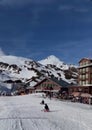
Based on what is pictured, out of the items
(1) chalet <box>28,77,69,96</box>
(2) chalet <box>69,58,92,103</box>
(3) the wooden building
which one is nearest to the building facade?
(2) chalet <box>69,58,92,103</box>

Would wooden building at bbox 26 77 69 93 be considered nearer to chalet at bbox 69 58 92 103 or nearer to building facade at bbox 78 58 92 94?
chalet at bbox 69 58 92 103

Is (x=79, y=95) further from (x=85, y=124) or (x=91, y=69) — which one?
(x=85, y=124)

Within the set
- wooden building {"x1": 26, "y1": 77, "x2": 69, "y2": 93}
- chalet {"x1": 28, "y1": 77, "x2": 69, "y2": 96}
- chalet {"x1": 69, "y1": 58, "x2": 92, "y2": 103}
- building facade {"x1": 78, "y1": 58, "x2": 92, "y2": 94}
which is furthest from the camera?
wooden building {"x1": 26, "y1": 77, "x2": 69, "y2": 93}

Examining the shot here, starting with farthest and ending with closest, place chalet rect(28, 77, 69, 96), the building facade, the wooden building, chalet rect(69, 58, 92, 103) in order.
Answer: the wooden building → chalet rect(28, 77, 69, 96) → the building facade → chalet rect(69, 58, 92, 103)

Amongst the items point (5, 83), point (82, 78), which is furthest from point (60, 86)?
point (5, 83)

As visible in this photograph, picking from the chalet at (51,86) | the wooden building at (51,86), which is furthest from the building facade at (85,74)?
the wooden building at (51,86)

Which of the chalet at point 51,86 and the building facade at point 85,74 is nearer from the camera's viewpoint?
the building facade at point 85,74

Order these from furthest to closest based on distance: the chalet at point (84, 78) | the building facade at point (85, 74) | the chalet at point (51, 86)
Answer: the chalet at point (51, 86) → the building facade at point (85, 74) → the chalet at point (84, 78)

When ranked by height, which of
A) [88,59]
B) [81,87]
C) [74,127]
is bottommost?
[74,127]

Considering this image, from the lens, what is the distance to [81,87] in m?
103

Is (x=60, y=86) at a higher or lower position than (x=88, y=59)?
lower

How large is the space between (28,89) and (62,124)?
350ft

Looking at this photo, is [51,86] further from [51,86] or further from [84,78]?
[84,78]

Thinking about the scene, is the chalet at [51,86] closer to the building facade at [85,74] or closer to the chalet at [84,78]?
the chalet at [84,78]
